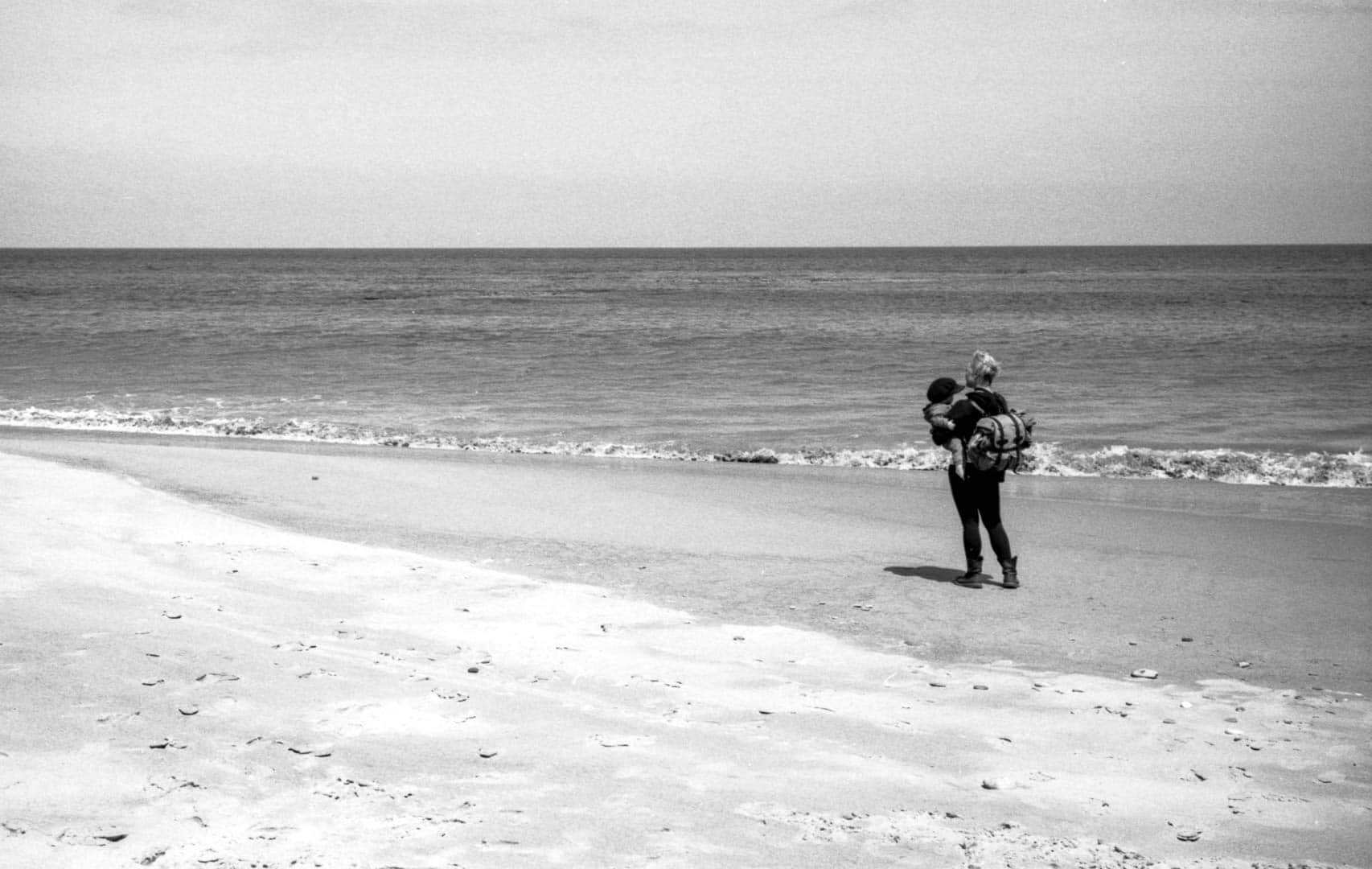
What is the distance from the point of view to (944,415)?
7.72 meters

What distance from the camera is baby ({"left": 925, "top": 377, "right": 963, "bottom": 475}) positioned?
772cm

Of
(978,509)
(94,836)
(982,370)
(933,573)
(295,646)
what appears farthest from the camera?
(933,573)

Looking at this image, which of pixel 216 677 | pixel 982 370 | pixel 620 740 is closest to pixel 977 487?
pixel 982 370

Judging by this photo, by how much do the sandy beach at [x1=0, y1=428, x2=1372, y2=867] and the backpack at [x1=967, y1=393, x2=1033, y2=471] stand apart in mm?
1031

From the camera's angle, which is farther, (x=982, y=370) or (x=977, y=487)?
(x=977, y=487)

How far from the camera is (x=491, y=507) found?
35.3 feet

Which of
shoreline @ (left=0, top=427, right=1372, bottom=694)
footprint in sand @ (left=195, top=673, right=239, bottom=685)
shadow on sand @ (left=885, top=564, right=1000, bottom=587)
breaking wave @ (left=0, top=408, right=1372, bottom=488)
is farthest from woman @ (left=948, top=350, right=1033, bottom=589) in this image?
breaking wave @ (left=0, top=408, right=1372, bottom=488)

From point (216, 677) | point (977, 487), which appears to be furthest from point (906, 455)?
point (216, 677)

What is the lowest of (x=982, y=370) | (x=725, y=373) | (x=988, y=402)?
(x=725, y=373)

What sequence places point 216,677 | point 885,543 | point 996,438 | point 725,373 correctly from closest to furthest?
1. point 216,677
2. point 996,438
3. point 885,543
4. point 725,373

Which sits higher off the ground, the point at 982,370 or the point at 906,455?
the point at 982,370

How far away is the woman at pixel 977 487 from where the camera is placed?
7.61 metres

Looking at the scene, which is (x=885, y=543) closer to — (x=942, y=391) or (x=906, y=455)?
(x=942, y=391)

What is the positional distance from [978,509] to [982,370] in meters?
1.16
